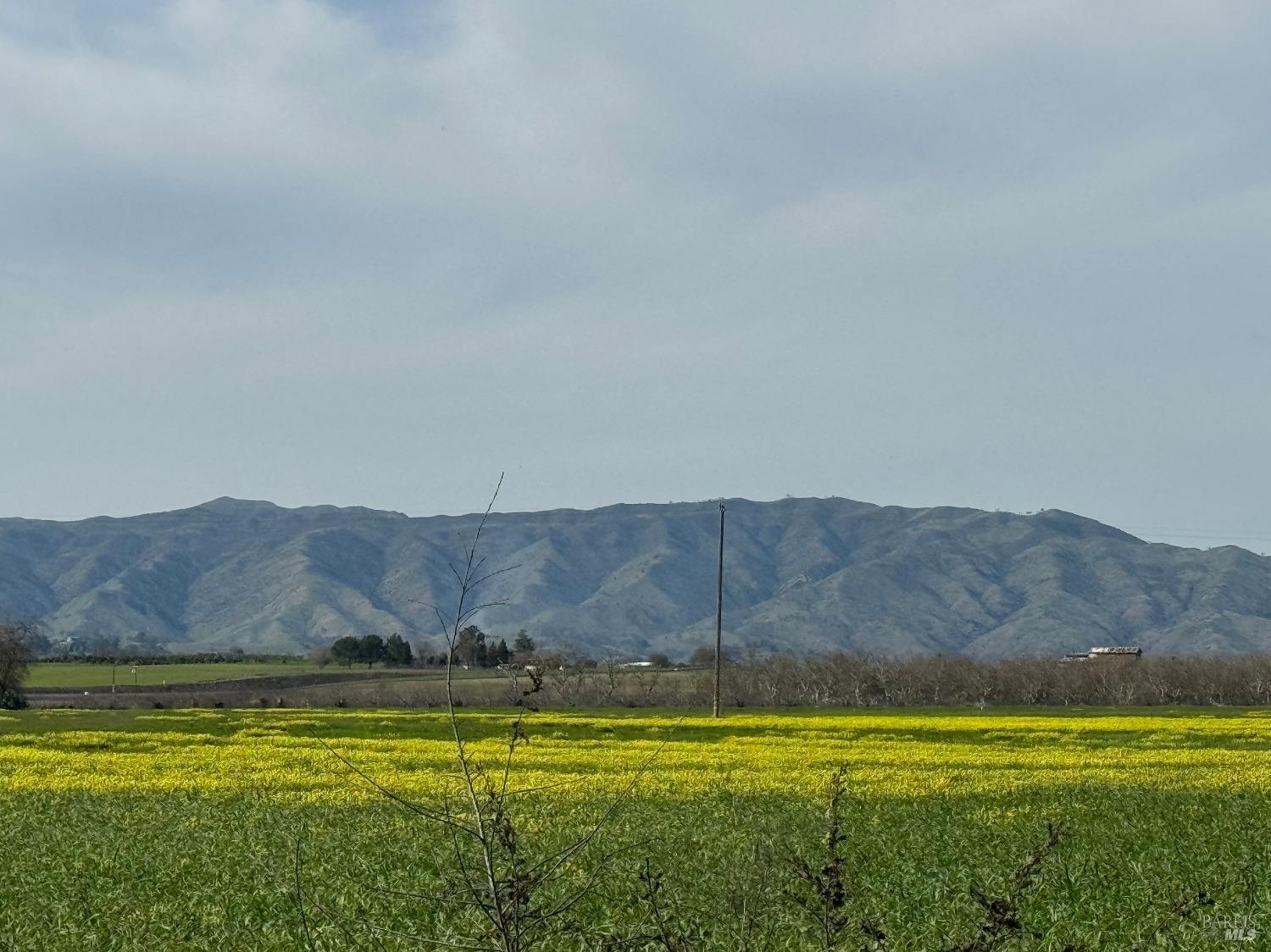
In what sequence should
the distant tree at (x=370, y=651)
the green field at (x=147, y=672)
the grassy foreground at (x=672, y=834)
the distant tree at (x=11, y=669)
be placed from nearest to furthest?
the grassy foreground at (x=672, y=834) → the distant tree at (x=11, y=669) → the green field at (x=147, y=672) → the distant tree at (x=370, y=651)

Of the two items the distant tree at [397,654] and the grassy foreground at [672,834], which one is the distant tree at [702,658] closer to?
the distant tree at [397,654]

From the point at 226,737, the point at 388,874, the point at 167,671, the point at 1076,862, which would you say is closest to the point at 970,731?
the point at 226,737

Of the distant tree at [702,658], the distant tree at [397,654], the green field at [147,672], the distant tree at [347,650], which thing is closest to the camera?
the green field at [147,672]

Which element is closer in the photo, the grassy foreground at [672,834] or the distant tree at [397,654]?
the grassy foreground at [672,834]

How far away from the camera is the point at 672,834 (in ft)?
68.4

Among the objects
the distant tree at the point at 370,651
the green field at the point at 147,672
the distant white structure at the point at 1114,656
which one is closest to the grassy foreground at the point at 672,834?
the distant white structure at the point at 1114,656

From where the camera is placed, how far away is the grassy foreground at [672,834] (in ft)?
45.1

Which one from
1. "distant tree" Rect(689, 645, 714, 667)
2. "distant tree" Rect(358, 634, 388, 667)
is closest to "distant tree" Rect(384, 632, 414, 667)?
"distant tree" Rect(358, 634, 388, 667)

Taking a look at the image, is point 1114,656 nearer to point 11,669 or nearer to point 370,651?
point 370,651

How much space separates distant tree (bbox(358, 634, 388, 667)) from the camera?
18475 centimetres

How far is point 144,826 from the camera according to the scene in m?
22.8

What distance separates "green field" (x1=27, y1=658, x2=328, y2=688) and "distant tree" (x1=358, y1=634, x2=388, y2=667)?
6.30 metres

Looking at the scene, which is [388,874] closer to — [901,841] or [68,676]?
[901,841]

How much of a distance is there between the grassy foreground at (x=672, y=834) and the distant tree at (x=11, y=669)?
157 ft
